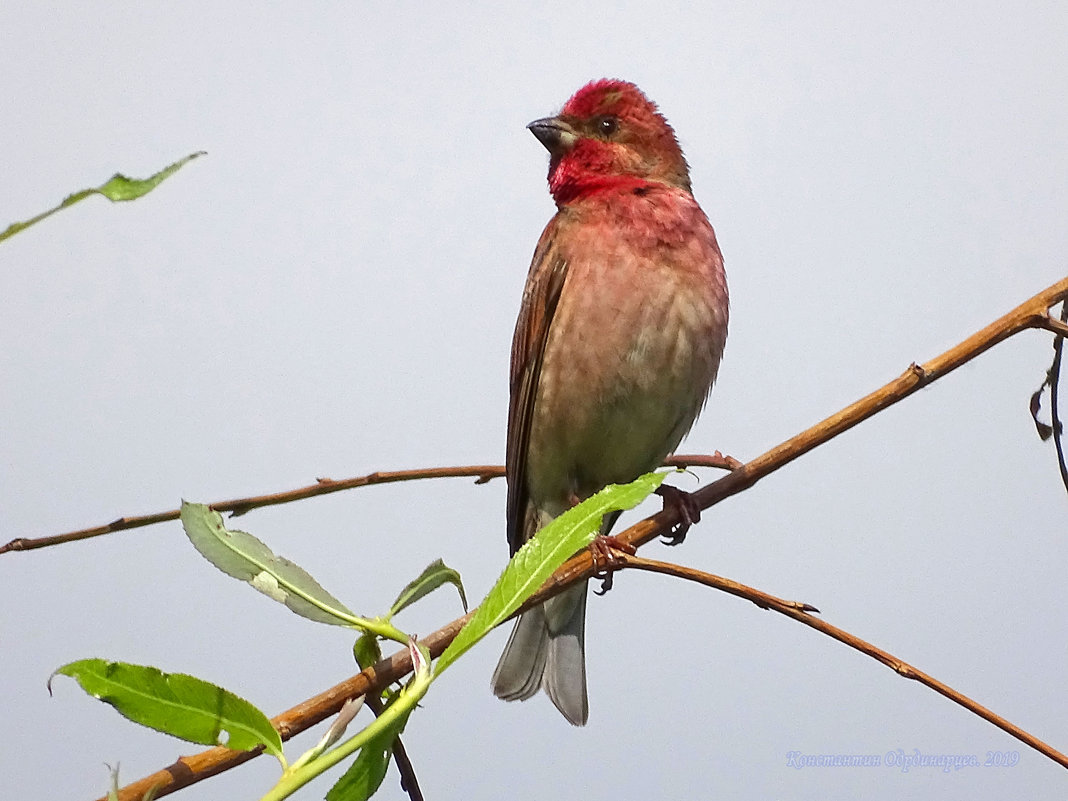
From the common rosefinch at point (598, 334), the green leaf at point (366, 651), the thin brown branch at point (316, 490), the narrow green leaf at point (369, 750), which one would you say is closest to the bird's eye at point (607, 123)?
the common rosefinch at point (598, 334)

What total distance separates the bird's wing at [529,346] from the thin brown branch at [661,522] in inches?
65.3

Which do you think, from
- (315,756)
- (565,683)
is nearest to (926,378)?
(315,756)

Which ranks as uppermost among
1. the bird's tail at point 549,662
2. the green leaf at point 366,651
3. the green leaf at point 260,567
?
the green leaf at point 260,567

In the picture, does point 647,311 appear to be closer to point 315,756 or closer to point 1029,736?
point 1029,736

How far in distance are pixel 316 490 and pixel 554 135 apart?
2.97m

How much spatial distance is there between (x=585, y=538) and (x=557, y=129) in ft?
12.6

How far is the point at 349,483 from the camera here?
7.98ft

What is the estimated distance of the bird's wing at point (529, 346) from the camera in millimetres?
4562

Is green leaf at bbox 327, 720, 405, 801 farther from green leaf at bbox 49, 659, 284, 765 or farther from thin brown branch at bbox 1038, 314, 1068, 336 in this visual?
thin brown branch at bbox 1038, 314, 1068, 336

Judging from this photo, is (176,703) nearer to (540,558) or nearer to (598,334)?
(540,558)

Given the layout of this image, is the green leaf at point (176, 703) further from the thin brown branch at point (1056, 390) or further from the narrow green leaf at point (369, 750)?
the thin brown branch at point (1056, 390)

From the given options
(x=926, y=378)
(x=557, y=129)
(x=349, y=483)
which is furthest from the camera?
(x=557, y=129)

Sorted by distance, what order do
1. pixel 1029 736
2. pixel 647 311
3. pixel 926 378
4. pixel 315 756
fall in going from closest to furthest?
1. pixel 315 756
2. pixel 1029 736
3. pixel 926 378
4. pixel 647 311

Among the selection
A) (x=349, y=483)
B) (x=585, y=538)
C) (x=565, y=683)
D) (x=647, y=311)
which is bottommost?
(x=565, y=683)
